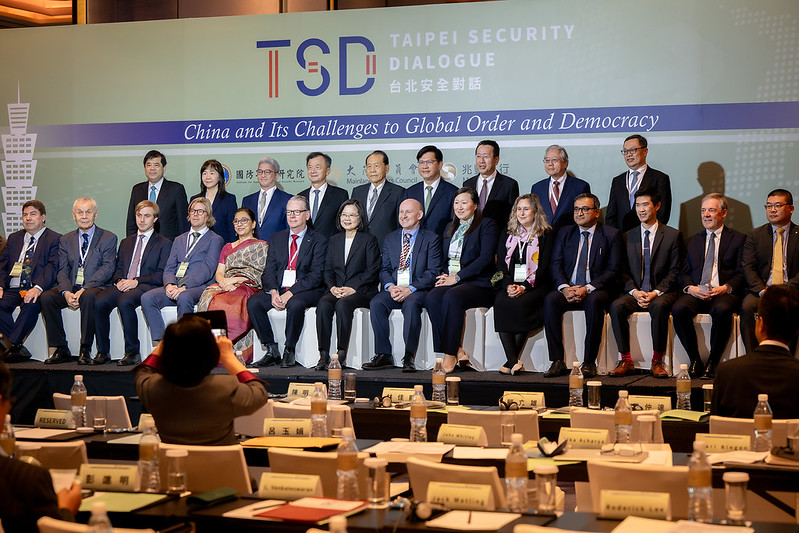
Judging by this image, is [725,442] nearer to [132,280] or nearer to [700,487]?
[700,487]

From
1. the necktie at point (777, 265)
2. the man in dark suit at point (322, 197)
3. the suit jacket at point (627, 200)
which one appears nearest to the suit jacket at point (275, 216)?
the man in dark suit at point (322, 197)

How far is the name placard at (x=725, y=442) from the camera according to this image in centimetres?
358

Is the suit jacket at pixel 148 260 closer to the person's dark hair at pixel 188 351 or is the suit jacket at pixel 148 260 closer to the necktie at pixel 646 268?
the necktie at pixel 646 268

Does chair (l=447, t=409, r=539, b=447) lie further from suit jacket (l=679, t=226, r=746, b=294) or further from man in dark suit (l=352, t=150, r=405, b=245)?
man in dark suit (l=352, t=150, r=405, b=245)

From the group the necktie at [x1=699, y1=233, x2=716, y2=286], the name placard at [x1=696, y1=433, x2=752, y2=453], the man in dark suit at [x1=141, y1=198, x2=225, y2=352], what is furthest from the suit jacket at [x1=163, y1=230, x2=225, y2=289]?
the name placard at [x1=696, y1=433, x2=752, y2=453]

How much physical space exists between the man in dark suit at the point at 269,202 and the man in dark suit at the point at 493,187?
5.97 feet

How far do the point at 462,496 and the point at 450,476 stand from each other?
12 cm

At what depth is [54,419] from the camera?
4586mm

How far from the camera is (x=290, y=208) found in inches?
320

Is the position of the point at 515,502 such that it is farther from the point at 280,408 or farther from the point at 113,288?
the point at 113,288

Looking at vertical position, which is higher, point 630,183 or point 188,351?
point 630,183

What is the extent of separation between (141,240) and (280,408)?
442 centimetres

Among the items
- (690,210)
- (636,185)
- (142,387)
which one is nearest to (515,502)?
(142,387)

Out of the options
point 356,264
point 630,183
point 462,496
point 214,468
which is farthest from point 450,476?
point 630,183
